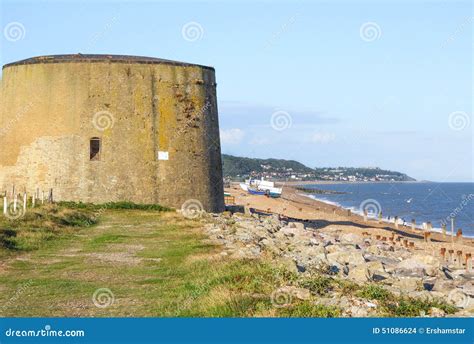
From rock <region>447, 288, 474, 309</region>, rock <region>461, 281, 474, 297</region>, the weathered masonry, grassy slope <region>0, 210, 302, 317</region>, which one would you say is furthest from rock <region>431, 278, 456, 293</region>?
the weathered masonry

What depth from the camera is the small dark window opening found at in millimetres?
25891

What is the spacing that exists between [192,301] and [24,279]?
11.7 feet

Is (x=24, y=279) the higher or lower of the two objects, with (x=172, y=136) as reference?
lower

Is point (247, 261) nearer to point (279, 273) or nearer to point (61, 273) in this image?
point (279, 273)

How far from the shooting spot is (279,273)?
404 inches

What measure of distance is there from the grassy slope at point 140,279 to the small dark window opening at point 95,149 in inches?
305

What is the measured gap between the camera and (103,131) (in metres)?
25.8

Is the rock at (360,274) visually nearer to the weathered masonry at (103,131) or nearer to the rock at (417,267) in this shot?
the rock at (417,267)

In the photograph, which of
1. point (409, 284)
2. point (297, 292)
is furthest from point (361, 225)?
point (297, 292)

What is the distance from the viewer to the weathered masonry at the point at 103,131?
84.5 ft

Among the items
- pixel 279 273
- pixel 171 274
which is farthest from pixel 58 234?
pixel 279 273

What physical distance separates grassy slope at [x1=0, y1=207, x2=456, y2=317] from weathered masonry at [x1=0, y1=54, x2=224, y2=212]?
297 inches

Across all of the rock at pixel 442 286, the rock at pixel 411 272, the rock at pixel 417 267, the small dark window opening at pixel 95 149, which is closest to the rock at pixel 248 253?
the rock at pixel 411 272

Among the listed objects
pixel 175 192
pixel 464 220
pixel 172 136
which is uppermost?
pixel 172 136
